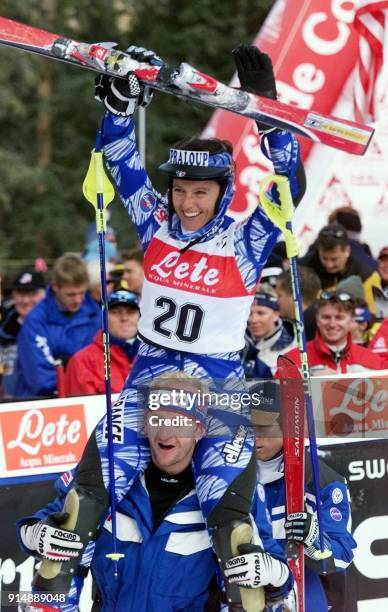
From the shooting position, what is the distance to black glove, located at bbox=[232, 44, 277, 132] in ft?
15.8

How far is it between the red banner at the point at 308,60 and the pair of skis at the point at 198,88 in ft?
20.2

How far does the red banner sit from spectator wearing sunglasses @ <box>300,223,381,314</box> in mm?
1957

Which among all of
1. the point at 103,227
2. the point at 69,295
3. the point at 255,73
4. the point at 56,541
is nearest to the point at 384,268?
the point at 69,295

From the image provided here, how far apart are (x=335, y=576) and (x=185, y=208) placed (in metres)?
1.78

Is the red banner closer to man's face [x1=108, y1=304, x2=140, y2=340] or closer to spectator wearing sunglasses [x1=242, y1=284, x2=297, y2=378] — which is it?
spectator wearing sunglasses [x1=242, y1=284, x2=297, y2=378]

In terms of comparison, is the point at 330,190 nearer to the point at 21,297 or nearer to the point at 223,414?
the point at 21,297

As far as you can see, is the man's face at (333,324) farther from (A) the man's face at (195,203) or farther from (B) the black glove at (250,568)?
(B) the black glove at (250,568)

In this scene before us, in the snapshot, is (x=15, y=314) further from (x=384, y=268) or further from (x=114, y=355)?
(x=384, y=268)

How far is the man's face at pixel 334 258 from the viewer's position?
8.89 meters

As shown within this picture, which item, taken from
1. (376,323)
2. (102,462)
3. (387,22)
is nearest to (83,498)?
(102,462)

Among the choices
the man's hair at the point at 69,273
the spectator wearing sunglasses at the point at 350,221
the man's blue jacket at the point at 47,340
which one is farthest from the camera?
the spectator wearing sunglasses at the point at 350,221

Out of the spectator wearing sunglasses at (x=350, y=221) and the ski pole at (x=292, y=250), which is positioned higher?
the spectator wearing sunglasses at (x=350, y=221)

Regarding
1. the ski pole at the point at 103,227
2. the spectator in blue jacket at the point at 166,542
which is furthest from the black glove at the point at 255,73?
the spectator in blue jacket at the point at 166,542

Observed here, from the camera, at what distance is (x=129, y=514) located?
4.81 metres
